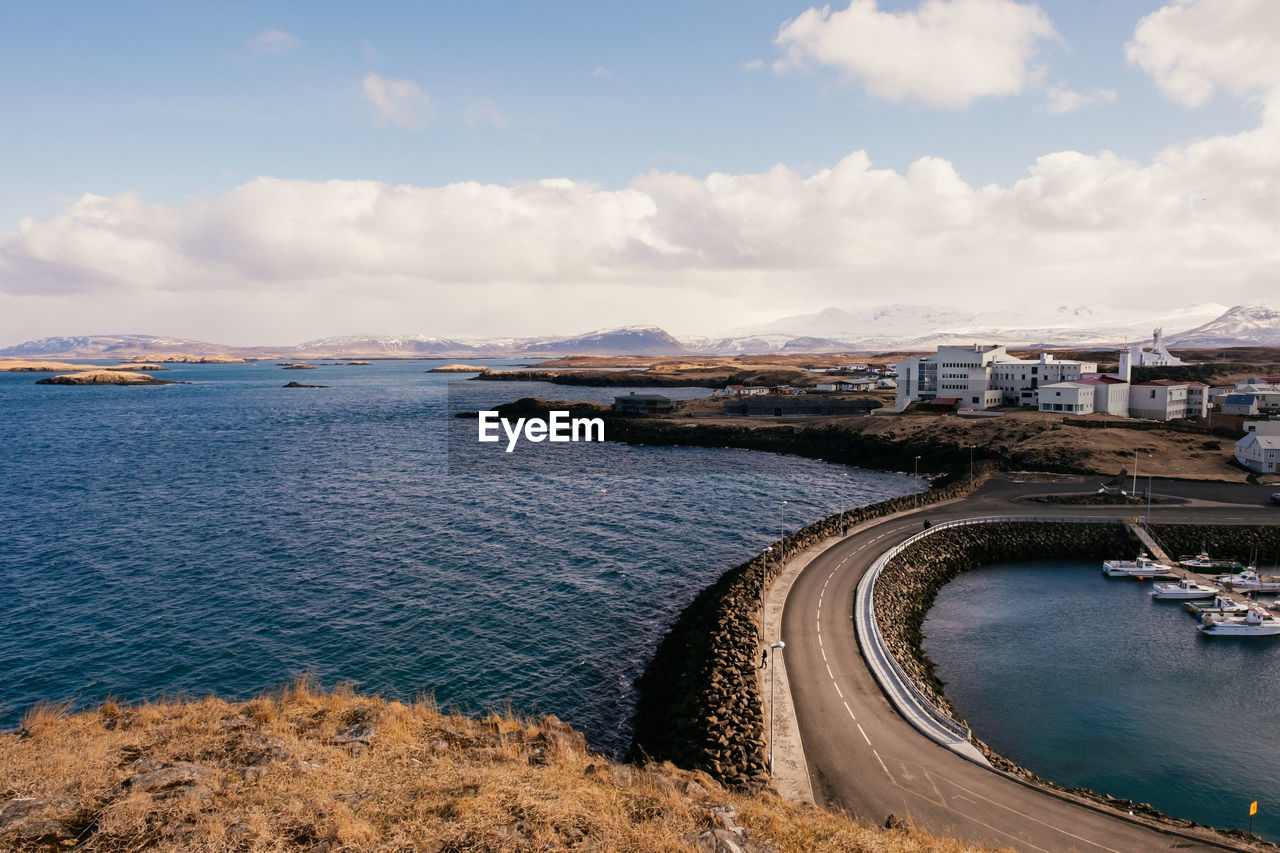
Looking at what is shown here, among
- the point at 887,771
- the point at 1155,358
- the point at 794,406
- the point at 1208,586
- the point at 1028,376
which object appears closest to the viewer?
the point at 887,771

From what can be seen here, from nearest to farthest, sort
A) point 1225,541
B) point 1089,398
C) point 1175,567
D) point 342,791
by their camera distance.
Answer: point 342,791
point 1175,567
point 1225,541
point 1089,398

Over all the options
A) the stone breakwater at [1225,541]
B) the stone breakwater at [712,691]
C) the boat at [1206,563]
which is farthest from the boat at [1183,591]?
the stone breakwater at [712,691]

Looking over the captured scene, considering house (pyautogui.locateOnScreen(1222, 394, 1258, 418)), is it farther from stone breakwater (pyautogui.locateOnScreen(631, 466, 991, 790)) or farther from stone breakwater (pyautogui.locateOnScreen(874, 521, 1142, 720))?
stone breakwater (pyautogui.locateOnScreen(631, 466, 991, 790))

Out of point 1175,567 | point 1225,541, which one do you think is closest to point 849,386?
point 1225,541

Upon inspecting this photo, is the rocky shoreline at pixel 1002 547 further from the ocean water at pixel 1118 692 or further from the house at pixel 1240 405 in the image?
the house at pixel 1240 405

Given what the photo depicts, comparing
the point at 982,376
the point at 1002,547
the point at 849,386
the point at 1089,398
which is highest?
the point at 982,376

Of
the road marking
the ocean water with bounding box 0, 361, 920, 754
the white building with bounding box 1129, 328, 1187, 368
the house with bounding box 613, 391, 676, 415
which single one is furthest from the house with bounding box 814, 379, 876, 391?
the road marking

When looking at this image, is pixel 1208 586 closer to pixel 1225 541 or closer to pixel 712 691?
pixel 1225 541
